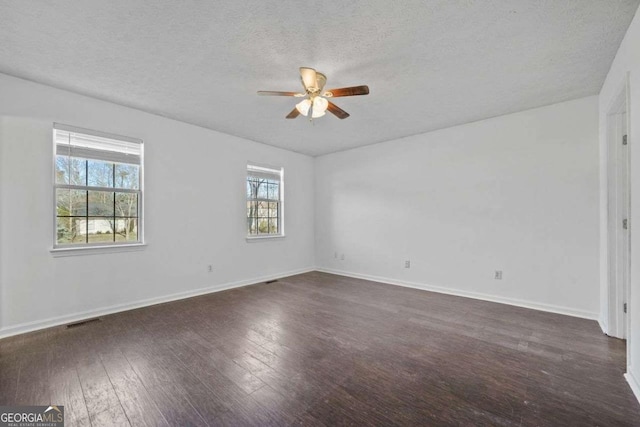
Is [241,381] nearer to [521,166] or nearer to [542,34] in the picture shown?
[542,34]

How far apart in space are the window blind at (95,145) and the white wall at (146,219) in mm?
93

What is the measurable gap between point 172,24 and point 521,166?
4.15m

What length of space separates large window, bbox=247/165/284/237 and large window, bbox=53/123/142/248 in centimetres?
178

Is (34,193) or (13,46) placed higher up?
(13,46)

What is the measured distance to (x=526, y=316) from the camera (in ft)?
10.4

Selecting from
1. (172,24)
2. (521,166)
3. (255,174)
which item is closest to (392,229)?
(521,166)

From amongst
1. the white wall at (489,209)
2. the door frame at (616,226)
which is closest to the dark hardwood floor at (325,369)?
the door frame at (616,226)

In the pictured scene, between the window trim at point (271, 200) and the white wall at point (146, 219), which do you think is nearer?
the white wall at point (146, 219)

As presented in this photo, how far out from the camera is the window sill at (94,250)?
9.68ft

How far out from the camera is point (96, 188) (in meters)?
3.24

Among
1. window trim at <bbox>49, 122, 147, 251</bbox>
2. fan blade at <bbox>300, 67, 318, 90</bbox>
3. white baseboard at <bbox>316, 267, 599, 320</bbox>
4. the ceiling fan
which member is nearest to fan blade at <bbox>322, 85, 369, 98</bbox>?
the ceiling fan

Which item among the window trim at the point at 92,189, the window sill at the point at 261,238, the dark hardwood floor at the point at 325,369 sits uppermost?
the window trim at the point at 92,189

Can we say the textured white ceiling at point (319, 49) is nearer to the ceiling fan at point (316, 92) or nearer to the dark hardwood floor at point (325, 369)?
the ceiling fan at point (316, 92)

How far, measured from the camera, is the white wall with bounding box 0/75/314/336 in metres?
2.71
